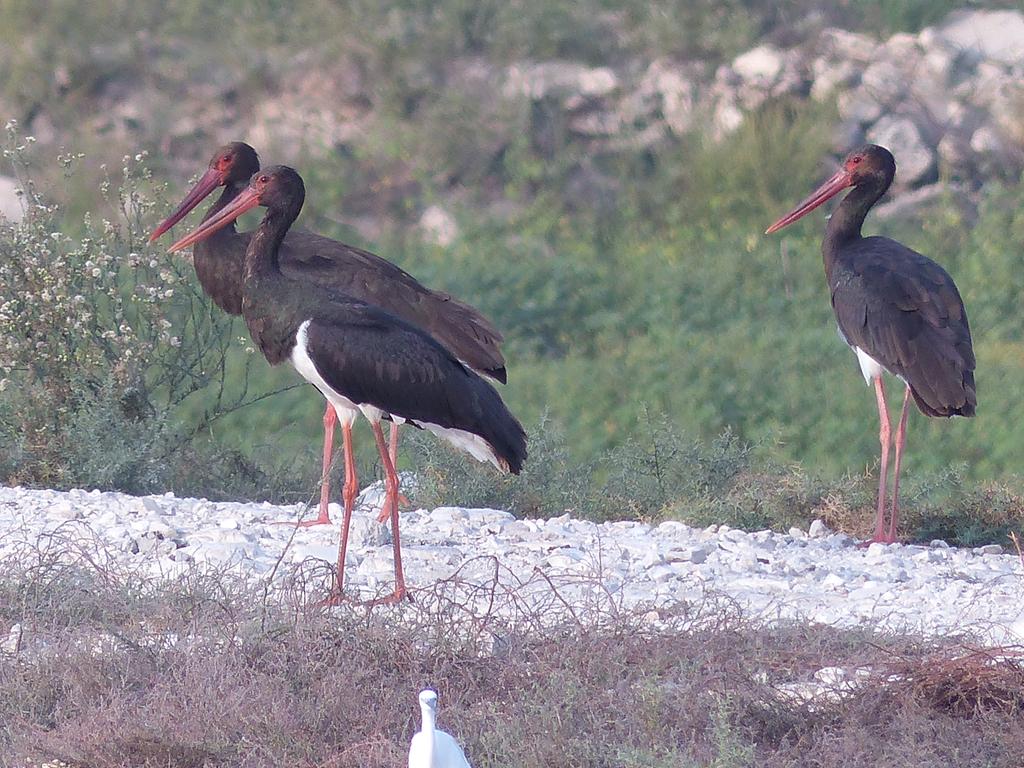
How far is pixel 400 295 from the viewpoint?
25.1 feet

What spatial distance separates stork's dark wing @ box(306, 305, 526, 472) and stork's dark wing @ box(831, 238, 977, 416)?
6.94ft

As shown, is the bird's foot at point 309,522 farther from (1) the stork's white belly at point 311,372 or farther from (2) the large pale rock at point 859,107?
(2) the large pale rock at point 859,107

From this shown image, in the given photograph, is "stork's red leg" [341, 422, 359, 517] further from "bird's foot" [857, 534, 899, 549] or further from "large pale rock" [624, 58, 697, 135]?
"large pale rock" [624, 58, 697, 135]

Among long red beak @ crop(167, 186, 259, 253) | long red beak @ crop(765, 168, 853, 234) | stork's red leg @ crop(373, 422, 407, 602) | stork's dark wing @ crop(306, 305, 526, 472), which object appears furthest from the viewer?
long red beak @ crop(765, 168, 853, 234)

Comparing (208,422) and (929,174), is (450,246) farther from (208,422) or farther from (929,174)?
(208,422)

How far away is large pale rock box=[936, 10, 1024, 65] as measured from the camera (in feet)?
55.7

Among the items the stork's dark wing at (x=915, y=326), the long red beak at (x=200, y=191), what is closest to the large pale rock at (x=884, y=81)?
the stork's dark wing at (x=915, y=326)

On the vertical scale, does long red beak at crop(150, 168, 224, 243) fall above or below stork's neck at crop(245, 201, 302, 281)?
above

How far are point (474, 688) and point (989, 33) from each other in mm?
14314

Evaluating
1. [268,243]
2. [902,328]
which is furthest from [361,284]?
[902,328]

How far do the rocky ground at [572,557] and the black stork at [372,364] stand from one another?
14.9 inches

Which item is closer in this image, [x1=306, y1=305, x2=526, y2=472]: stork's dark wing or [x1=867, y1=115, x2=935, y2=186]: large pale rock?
[x1=306, y1=305, x2=526, y2=472]: stork's dark wing

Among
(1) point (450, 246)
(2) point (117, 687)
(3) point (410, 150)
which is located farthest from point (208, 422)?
(3) point (410, 150)

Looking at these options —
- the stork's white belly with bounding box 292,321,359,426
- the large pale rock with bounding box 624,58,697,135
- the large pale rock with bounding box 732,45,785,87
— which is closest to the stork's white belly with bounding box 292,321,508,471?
the stork's white belly with bounding box 292,321,359,426
